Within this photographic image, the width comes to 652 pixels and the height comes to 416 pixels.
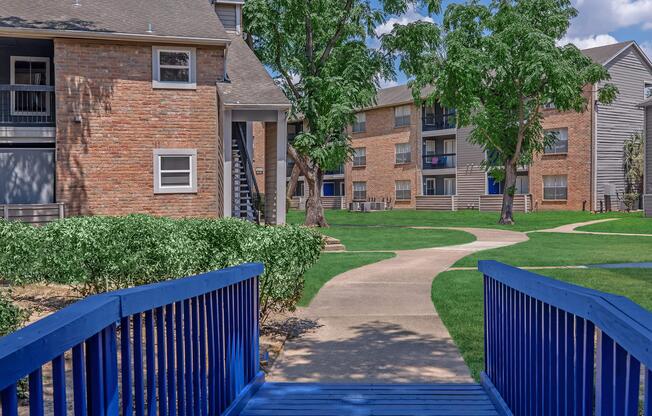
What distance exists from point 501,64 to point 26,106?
20379mm

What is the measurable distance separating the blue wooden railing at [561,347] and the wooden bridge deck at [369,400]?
8.7 inches

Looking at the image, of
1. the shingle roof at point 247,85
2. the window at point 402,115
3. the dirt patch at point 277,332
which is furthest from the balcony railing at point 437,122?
the dirt patch at point 277,332

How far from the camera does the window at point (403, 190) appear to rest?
56781 mm

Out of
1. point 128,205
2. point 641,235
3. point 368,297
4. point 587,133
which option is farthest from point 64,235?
point 587,133

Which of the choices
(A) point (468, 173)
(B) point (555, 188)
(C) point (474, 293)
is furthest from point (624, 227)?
(A) point (468, 173)

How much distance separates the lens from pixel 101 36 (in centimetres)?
1939

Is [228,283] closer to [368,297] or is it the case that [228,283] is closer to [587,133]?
[368,297]

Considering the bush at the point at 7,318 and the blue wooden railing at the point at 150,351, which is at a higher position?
the blue wooden railing at the point at 150,351

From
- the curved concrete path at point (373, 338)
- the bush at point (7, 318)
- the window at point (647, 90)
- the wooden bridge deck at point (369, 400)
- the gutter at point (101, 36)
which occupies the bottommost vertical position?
the curved concrete path at point (373, 338)

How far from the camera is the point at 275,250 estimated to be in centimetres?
794

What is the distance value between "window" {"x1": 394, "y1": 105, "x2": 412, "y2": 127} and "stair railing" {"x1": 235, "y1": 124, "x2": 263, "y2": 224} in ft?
105

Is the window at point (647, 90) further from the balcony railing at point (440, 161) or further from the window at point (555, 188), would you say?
the balcony railing at point (440, 161)

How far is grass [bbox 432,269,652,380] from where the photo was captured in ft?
24.9

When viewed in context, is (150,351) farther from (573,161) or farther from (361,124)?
(361,124)
